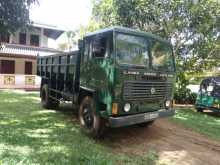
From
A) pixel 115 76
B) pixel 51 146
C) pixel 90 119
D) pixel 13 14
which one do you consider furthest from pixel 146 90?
pixel 13 14

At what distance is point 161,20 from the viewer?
12.7m

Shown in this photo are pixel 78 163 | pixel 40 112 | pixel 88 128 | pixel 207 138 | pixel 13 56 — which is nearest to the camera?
pixel 78 163

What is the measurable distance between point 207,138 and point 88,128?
145 inches

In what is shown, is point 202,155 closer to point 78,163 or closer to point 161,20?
point 78,163

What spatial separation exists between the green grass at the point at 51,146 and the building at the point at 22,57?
43.7 feet

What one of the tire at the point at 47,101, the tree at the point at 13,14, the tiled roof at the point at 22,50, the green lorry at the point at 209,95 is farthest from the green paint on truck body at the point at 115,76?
the tiled roof at the point at 22,50

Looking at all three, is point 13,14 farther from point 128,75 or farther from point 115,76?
point 128,75

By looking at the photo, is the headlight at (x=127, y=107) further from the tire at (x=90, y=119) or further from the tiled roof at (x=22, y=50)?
the tiled roof at (x=22, y=50)

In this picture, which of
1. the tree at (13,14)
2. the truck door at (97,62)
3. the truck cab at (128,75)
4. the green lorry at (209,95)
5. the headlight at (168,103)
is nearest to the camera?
the truck cab at (128,75)

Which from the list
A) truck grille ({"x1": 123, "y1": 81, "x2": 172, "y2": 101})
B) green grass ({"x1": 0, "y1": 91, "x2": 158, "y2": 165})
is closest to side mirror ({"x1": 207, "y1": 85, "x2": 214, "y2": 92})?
truck grille ({"x1": 123, "y1": 81, "x2": 172, "y2": 101})

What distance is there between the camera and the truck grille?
567cm

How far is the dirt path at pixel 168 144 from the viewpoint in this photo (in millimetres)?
5451

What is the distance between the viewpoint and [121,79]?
5.52m

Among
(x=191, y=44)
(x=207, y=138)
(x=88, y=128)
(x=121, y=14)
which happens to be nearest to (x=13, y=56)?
(x=121, y=14)
